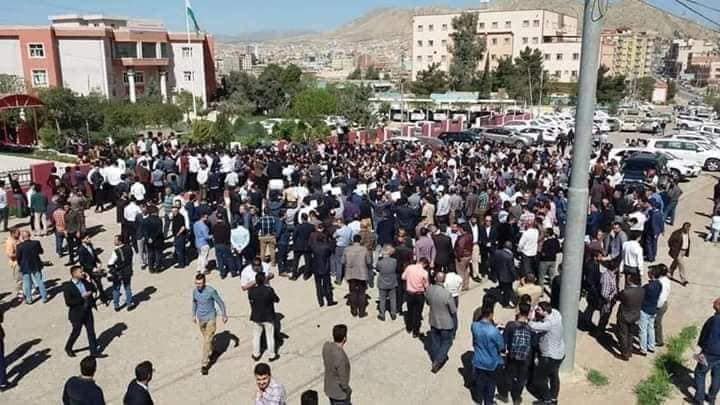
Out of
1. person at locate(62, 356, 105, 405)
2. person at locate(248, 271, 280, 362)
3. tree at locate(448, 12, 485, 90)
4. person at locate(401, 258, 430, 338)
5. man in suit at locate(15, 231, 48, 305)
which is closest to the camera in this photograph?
person at locate(62, 356, 105, 405)

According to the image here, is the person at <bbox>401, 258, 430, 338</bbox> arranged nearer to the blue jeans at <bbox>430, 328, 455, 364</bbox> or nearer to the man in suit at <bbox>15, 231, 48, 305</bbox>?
the blue jeans at <bbox>430, 328, 455, 364</bbox>

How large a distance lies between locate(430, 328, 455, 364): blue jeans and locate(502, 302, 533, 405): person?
1.15 m

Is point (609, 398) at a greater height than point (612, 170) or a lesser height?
lesser

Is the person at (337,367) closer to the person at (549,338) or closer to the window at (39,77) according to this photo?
the person at (549,338)

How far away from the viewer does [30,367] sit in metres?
8.91

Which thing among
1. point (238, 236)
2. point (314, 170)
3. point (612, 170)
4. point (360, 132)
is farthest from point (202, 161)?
point (360, 132)

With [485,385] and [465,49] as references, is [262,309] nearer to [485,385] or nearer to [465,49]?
[485,385]

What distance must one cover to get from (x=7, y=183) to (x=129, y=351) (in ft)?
40.3

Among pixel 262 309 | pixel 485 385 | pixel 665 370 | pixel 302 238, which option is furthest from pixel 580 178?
pixel 302 238

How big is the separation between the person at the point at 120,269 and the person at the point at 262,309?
3149 mm

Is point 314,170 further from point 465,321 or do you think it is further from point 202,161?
point 465,321

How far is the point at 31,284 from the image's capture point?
11148mm

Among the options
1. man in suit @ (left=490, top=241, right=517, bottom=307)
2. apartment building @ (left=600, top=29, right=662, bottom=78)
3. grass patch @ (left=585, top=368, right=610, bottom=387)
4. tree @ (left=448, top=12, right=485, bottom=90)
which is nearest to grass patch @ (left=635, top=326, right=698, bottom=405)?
grass patch @ (left=585, top=368, right=610, bottom=387)

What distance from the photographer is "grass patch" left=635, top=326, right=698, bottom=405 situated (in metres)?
8.17
